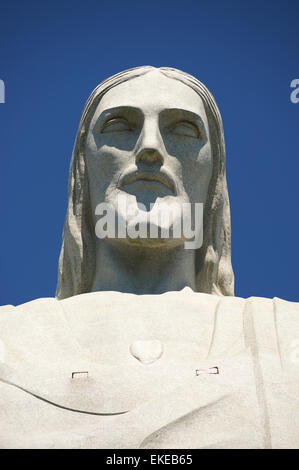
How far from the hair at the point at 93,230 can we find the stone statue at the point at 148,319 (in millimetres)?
15

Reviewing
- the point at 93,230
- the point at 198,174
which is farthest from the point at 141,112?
the point at 93,230

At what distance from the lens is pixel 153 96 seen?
11922 mm

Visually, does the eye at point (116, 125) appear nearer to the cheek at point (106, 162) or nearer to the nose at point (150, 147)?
the cheek at point (106, 162)

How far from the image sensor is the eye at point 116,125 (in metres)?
11.9

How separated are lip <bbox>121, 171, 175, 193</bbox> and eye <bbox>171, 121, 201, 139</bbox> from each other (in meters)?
0.60

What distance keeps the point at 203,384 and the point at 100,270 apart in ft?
10.7

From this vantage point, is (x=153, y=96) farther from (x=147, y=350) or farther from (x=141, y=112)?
(x=147, y=350)

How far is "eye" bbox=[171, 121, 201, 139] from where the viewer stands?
39.0ft

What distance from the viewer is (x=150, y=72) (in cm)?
1238

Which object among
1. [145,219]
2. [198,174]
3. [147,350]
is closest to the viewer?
[147,350]

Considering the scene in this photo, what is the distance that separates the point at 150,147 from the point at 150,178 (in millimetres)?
302

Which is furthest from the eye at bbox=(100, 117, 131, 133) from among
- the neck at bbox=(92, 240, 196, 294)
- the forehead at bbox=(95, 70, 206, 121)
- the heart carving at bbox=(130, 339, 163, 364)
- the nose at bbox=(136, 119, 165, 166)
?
the heart carving at bbox=(130, 339, 163, 364)

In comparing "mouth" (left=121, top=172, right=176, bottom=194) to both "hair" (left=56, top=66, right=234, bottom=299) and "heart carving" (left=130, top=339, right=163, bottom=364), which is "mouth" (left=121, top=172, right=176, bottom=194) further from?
"heart carving" (left=130, top=339, right=163, bottom=364)

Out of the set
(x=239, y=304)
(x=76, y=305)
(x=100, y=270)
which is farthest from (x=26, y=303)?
(x=239, y=304)
